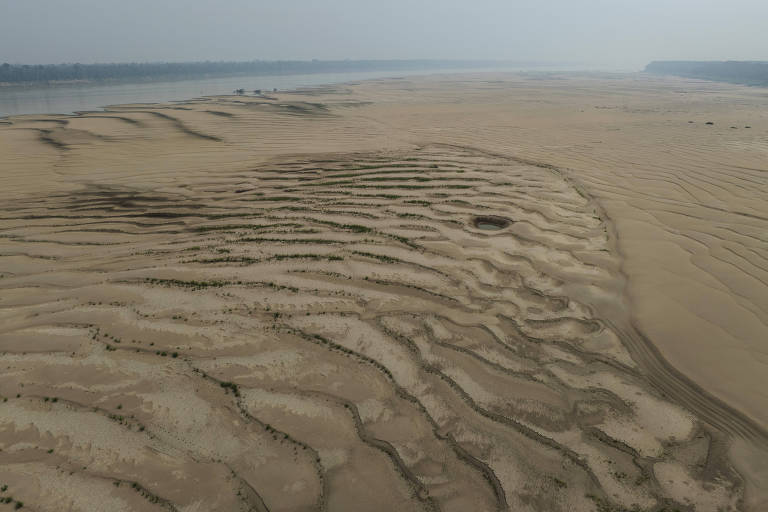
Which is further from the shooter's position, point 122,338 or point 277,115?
point 277,115

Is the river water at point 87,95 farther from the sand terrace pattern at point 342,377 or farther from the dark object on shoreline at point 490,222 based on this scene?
the dark object on shoreline at point 490,222

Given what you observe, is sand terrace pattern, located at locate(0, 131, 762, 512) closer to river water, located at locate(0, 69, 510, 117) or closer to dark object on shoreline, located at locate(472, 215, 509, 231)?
dark object on shoreline, located at locate(472, 215, 509, 231)

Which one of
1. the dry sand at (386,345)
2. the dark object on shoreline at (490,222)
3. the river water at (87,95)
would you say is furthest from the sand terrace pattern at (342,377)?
the river water at (87,95)

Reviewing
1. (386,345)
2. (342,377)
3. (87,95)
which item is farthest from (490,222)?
(87,95)

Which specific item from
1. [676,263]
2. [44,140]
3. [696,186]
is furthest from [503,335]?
[44,140]

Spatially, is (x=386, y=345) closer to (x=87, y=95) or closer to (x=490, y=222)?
(x=490, y=222)

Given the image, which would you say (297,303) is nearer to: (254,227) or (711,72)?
(254,227)

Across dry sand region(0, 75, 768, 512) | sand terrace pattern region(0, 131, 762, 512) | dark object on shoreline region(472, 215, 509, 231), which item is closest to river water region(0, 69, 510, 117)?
dry sand region(0, 75, 768, 512)

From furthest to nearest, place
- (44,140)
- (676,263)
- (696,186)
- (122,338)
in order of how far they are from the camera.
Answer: (44,140)
(696,186)
(676,263)
(122,338)
